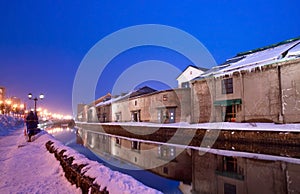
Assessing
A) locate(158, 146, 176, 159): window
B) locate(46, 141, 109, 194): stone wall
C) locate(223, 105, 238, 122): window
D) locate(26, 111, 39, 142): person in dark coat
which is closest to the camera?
locate(46, 141, 109, 194): stone wall

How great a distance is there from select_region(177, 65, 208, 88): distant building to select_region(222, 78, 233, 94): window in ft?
44.0

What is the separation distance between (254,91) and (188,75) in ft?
60.0

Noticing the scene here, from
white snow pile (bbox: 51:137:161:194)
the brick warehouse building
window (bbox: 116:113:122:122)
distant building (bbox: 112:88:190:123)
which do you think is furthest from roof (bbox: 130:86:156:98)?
white snow pile (bbox: 51:137:161:194)

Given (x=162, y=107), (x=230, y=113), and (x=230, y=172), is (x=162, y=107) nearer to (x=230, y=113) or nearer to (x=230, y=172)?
(x=230, y=113)

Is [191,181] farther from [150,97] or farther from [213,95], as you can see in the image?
[150,97]

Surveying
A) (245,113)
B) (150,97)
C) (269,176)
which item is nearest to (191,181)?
(269,176)

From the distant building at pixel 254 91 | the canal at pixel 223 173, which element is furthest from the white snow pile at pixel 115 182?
the distant building at pixel 254 91

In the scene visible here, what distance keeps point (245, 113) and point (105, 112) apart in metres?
Answer: 38.8

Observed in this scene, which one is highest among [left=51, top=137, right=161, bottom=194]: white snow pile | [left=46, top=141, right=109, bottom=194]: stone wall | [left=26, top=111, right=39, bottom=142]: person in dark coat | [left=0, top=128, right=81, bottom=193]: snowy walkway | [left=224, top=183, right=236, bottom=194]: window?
[left=26, top=111, right=39, bottom=142]: person in dark coat

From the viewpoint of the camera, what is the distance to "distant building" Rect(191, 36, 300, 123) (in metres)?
17.5

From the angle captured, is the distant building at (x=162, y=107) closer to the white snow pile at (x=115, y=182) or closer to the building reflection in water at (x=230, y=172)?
the building reflection in water at (x=230, y=172)

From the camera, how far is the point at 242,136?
14359mm

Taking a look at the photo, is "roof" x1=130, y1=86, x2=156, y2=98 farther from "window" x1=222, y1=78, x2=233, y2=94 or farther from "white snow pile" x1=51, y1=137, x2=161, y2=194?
"white snow pile" x1=51, y1=137, x2=161, y2=194

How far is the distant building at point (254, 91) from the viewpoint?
17.5 m
